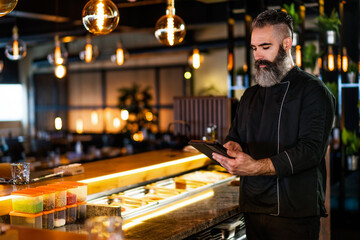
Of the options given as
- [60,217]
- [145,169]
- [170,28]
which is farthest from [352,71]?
[60,217]

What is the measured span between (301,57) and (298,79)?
4034mm

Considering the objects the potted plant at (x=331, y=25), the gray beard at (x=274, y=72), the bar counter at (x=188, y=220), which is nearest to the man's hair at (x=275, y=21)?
the gray beard at (x=274, y=72)

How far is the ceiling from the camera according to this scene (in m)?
8.06

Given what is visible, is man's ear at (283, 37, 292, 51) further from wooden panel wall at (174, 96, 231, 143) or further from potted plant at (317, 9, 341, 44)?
potted plant at (317, 9, 341, 44)

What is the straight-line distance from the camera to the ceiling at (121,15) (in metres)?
8.06

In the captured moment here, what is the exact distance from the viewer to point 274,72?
8.01ft

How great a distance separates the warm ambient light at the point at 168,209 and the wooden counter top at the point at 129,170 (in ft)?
1.30

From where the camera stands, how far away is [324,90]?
2.38 m

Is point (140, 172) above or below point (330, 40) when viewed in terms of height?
below

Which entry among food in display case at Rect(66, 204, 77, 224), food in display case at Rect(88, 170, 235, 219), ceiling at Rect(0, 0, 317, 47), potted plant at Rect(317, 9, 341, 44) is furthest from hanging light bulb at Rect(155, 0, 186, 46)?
ceiling at Rect(0, 0, 317, 47)

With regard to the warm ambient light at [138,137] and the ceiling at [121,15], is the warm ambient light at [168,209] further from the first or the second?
the warm ambient light at [138,137]

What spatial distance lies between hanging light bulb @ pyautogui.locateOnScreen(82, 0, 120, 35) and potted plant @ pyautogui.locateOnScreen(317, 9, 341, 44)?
13.3ft

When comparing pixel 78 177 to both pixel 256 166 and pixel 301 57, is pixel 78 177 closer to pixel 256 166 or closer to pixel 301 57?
pixel 256 166

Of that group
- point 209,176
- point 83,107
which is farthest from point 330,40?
point 83,107
